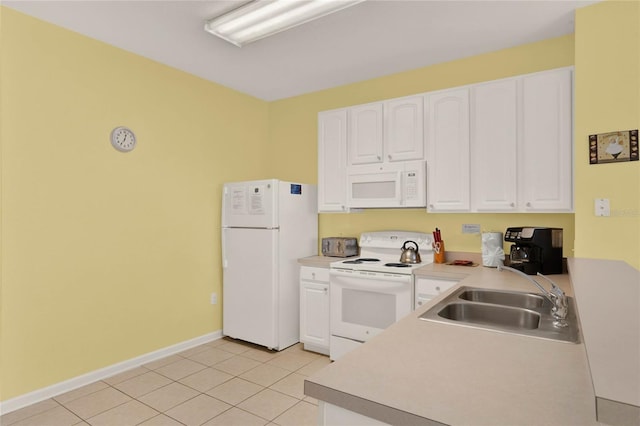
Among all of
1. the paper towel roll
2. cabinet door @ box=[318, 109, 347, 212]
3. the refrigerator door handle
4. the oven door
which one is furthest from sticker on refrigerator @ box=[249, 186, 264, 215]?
the paper towel roll

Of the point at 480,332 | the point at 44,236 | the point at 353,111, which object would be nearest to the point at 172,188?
the point at 44,236

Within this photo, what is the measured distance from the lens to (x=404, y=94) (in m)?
3.60

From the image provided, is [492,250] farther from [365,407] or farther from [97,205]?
[97,205]

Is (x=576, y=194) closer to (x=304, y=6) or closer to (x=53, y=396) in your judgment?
(x=304, y=6)

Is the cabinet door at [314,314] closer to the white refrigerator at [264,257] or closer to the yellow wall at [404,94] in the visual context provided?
the white refrigerator at [264,257]

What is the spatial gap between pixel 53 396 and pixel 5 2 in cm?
→ 272

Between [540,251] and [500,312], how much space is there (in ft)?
3.63

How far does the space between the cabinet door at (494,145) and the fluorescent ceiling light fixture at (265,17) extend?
1.29 metres

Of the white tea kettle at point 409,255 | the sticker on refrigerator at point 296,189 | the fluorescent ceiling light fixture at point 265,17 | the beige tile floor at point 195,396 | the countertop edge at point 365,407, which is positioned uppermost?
the fluorescent ceiling light fixture at point 265,17

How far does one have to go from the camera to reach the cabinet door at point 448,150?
2.91 metres

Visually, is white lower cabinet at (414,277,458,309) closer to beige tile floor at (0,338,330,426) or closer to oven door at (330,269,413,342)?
oven door at (330,269,413,342)

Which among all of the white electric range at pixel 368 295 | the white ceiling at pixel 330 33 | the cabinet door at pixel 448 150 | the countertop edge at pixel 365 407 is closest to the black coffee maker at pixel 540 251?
the cabinet door at pixel 448 150

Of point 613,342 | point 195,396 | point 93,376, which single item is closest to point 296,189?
point 195,396

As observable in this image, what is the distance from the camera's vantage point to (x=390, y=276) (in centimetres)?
290
